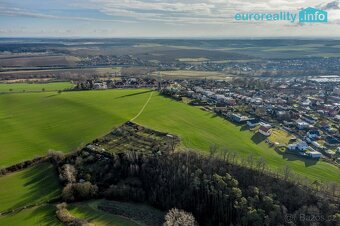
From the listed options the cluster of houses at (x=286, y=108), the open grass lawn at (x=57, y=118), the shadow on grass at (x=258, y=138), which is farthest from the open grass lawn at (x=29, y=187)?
the cluster of houses at (x=286, y=108)

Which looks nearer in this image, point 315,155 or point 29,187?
point 29,187

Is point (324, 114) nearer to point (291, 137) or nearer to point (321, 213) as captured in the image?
point (291, 137)

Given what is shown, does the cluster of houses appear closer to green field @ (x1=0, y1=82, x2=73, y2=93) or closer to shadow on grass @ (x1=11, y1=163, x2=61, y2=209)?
shadow on grass @ (x1=11, y1=163, x2=61, y2=209)

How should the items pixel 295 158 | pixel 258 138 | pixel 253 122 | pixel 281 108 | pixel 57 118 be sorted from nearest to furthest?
1. pixel 295 158
2. pixel 258 138
3. pixel 253 122
4. pixel 57 118
5. pixel 281 108

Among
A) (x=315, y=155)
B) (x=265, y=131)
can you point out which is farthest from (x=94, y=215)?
(x=265, y=131)

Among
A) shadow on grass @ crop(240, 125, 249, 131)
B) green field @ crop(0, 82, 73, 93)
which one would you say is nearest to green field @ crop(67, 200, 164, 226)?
shadow on grass @ crop(240, 125, 249, 131)

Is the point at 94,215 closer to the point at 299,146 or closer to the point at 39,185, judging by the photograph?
the point at 39,185
